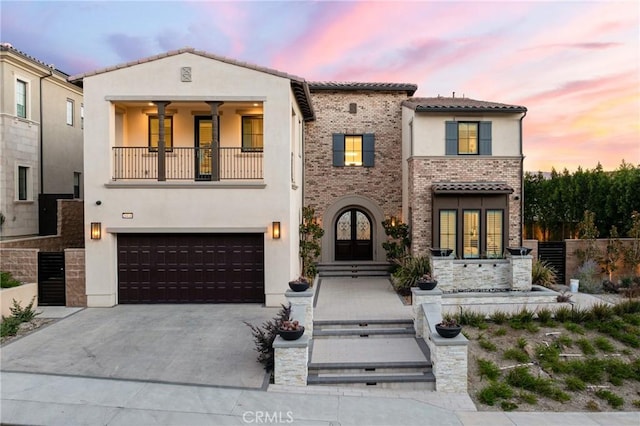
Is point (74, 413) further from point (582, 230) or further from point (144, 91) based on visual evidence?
point (582, 230)

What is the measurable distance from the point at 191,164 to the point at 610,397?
13.4 metres

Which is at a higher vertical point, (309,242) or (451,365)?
(309,242)

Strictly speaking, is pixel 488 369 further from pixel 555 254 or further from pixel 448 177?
pixel 555 254

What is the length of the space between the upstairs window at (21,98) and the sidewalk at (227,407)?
13828 millimetres

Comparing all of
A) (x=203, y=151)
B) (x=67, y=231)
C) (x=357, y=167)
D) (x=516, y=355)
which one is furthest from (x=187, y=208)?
(x=516, y=355)

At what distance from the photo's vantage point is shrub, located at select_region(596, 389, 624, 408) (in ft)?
24.6

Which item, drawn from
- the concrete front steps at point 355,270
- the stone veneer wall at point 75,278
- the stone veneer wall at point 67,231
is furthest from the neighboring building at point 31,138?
the concrete front steps at point 355,270

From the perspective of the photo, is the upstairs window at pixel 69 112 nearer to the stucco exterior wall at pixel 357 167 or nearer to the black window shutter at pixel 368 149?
the stucco exterior wall at pixel 357 167

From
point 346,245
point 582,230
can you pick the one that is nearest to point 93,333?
point 346,245

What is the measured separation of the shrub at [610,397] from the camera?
7484 mm

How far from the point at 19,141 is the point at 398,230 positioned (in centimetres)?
1647

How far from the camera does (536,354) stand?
29.4ft

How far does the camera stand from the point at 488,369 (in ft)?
26.9

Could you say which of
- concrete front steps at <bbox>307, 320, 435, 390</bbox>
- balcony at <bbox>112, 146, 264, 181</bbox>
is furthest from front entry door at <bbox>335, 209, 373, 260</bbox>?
concrete front steps at <bbox>307, 320, 435, 390</bbox>
